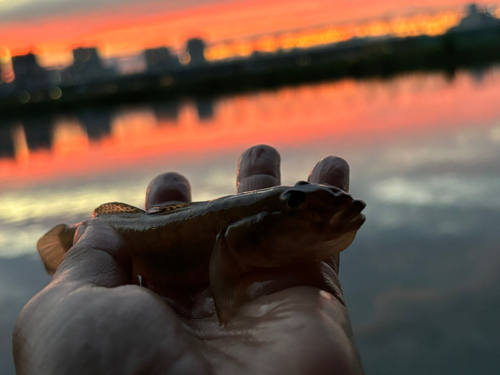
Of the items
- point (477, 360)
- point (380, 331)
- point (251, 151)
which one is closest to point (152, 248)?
point (251, 151)

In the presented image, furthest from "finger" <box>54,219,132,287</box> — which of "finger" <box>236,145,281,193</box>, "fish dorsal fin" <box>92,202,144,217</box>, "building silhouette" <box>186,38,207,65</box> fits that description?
"building silhouette" <box>186,38,207,65</box>

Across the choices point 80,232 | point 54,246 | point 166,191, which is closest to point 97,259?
point 80,232

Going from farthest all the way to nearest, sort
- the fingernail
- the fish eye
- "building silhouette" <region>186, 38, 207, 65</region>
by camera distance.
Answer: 1. "building silhouette" <region>186, 38, 207, 65</region>
2. the fingernail
3. the fish eye

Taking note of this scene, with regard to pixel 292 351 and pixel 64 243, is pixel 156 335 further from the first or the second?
pixel 64 243

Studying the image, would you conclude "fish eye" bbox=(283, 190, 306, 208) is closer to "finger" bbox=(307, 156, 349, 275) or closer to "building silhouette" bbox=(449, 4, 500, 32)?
"finger" bbox=(307, 156, 349, 275)

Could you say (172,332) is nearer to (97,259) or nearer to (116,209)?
(97,259)

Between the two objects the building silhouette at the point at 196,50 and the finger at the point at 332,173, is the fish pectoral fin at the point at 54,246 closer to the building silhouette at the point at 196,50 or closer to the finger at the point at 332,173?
the finger at the point at 332,173
